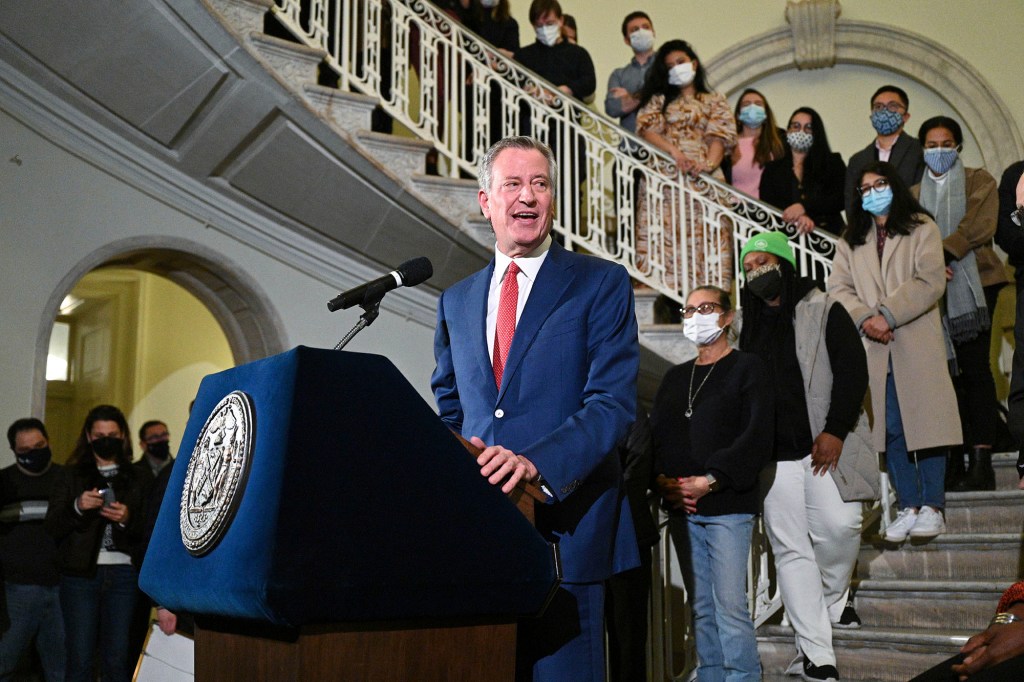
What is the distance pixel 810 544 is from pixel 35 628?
12.0ft

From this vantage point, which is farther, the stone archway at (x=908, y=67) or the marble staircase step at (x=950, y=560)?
the stone archway at (x=908, y=67)

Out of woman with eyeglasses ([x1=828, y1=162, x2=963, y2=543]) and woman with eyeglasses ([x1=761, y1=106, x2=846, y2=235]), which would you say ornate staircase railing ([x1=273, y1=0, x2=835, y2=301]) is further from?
woman with eyeglasses ([x1=828, y1=162, x2=963, y2=543])

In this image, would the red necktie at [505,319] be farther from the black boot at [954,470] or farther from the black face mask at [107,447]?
the black boot at [954,470]

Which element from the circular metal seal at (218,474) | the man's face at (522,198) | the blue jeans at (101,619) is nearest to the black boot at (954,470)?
the man's face at (522,198)

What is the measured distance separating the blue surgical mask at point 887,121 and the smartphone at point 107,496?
4.60 m

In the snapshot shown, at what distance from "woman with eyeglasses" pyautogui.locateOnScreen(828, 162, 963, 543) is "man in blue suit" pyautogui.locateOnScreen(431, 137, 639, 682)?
9.83 feet

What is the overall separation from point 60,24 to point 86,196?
1009 mm

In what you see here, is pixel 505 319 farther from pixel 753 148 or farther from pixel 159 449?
pixel 753 148

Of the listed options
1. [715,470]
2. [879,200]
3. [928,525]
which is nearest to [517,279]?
[715,470]

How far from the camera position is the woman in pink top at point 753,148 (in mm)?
7297

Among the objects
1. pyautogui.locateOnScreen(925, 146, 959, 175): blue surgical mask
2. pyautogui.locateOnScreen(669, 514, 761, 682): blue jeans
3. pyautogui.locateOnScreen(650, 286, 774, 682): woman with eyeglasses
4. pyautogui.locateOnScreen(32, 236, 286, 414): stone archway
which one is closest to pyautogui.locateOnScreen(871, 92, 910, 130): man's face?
pyautogui.locateOnScreen(925, 146, 959, 175): blue surgical mask

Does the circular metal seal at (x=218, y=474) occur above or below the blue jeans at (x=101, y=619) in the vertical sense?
above

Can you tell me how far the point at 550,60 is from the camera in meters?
7.65

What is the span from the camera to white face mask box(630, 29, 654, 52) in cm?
782
